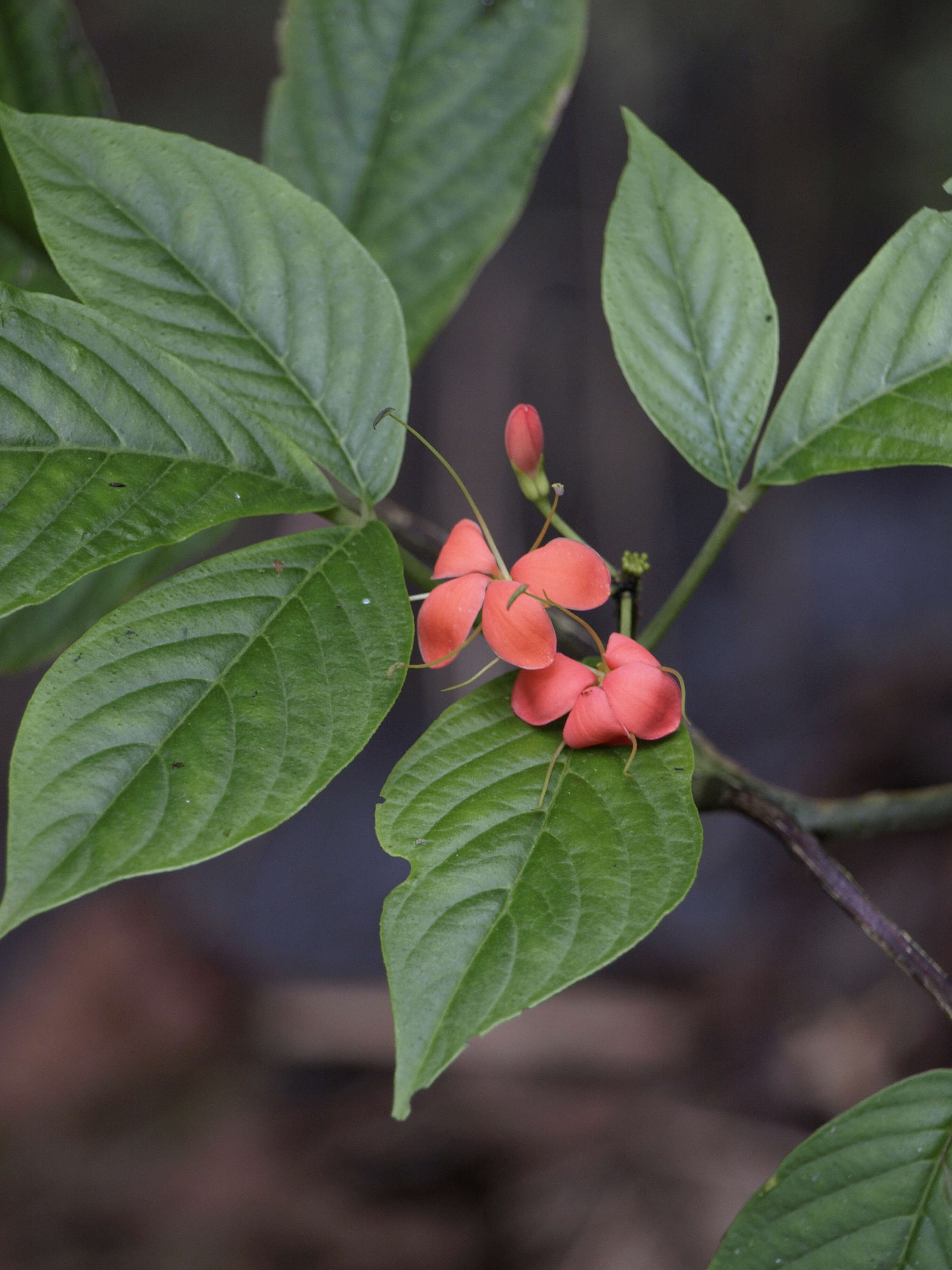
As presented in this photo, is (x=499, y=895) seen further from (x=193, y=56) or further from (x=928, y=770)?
(x=193, y=56)

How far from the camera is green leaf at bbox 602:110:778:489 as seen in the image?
76cm

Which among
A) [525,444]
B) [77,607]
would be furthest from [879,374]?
[77,607]

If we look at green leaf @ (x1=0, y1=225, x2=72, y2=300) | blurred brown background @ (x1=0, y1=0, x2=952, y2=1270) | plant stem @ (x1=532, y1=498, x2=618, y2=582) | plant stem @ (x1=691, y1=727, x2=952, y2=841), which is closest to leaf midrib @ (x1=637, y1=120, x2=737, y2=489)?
plant stem @ (x1=532, y1=498, x2=618, y2=582)

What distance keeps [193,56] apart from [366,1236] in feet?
9.79

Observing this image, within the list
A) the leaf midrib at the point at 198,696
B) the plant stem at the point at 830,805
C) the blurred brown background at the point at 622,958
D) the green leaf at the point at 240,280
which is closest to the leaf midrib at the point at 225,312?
the green leaf at the point at 240,280

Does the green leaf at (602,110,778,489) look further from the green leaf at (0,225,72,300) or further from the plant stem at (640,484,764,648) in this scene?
the green leaf at (0,225,72,300)

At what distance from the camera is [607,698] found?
23.9 inches

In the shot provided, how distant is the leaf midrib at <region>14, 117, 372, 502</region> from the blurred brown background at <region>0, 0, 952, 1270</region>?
1.77 metres

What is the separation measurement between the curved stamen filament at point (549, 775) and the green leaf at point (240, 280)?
240mm

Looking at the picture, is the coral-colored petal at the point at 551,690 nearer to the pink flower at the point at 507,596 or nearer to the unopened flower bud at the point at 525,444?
the pink flower at the point at 507,596

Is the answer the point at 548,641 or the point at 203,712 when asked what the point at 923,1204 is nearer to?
the point at 548,641

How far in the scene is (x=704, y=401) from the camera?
768mm

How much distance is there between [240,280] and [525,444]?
0.25 metres

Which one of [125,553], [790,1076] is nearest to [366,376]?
[125,553]
